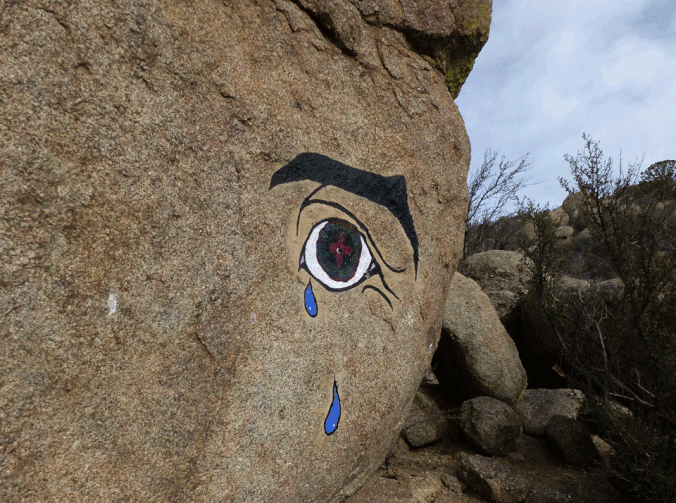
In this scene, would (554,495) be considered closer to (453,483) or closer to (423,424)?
(453,483)

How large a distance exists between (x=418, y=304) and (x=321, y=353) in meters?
0.75

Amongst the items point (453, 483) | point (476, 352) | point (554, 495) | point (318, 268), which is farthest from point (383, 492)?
point (476, 352)

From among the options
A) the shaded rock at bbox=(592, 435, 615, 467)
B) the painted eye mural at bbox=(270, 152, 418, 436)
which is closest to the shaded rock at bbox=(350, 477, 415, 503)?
the painted eye mural at bbox=(270, 152, 418, 436)

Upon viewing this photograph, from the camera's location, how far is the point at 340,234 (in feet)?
7.32

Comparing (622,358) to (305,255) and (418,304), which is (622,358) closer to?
(418,304)

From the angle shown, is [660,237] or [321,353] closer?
[321,353]

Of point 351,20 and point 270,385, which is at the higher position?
point 351,20

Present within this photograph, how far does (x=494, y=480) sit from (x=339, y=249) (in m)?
1.98

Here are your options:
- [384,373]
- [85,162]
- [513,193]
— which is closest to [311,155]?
[85,162]

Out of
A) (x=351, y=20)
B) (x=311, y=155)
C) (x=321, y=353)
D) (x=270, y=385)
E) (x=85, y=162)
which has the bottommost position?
(x=270, y=385)

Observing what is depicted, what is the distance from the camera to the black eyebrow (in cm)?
205

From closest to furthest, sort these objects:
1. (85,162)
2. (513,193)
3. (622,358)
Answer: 1. (85,162)
2. (622,358)
3. (513,193)

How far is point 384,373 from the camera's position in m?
2.35

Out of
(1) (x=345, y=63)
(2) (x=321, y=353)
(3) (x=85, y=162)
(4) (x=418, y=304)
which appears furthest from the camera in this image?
(4) (x=418, y=304)
